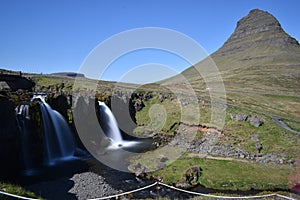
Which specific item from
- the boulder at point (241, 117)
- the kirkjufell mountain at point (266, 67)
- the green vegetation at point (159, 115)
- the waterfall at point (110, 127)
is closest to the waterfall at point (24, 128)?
the waterfall at point (110, 127)

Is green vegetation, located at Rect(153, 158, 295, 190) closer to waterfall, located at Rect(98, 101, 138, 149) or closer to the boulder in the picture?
waterfall, located at Rect(98, 101, 138, 149)

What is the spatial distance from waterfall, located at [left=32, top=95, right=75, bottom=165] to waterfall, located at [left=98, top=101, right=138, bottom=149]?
835 centimetres

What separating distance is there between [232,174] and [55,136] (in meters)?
23.1

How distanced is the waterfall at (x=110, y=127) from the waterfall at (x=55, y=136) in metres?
8.35

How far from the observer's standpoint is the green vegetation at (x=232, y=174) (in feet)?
69.8

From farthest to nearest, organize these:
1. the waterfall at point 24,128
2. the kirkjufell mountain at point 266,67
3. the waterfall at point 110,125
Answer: the kirkjufell mountain at point 266,67
the waterfall at point 110,125
the waterfall at point 24,128

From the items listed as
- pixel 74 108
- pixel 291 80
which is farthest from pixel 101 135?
pixel 291 80

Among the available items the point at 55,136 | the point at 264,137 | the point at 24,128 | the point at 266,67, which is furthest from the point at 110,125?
the point at 266,67

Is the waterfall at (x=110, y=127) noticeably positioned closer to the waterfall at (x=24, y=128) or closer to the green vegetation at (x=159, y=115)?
the green vegetation at (x=159, y=115)

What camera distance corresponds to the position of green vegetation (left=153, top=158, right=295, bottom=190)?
69.8ft

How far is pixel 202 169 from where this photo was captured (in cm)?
2461

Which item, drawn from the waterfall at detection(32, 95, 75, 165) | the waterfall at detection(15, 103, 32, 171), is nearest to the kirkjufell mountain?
the waterfall at detection(32, 95, 75, 165)

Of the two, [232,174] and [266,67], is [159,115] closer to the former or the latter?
[232,174]

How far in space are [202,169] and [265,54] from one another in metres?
167
